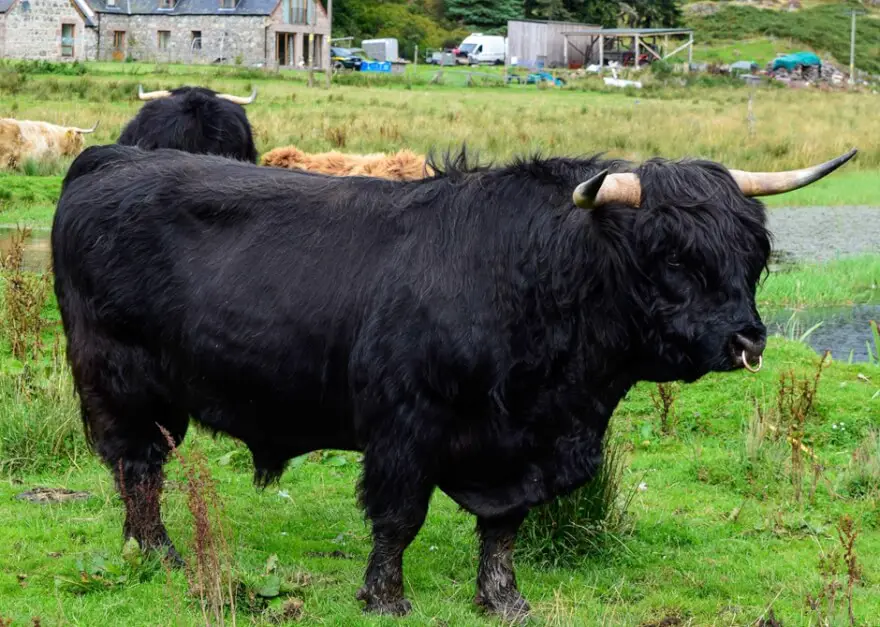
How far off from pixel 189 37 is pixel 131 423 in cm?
6858

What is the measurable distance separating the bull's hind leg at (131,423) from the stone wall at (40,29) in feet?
209

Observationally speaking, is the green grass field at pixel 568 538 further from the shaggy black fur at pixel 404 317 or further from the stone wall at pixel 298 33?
the stone wall at pixel 298 33

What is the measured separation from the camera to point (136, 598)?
206 inches

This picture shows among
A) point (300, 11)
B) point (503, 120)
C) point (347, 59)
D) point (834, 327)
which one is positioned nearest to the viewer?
point (834, 327)

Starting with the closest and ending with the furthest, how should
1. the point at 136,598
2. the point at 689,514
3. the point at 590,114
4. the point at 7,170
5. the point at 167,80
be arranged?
the point at 136,598 < the point at 689,514 < the point at 7,170 < the point at 590,114 < the point at 167,80

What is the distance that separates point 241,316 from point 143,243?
664mm

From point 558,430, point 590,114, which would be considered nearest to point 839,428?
point 558,430

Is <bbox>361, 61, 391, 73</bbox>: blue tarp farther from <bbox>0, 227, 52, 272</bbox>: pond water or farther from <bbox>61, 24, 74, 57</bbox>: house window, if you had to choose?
<bbox>0, 227, 52, 272</bbox>: pond water

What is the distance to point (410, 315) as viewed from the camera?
16.1 ft

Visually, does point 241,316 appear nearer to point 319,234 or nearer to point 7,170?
point 319,234

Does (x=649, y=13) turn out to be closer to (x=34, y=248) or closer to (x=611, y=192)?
(x=34, y=248)

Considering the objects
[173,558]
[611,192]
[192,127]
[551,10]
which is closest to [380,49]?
[551,10]

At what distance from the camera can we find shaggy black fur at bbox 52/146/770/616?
475 centimetres

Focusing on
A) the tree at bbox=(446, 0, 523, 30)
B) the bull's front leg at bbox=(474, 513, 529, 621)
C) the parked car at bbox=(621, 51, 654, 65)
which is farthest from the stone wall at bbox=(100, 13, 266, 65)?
the bull's front leg at bbox=(474, 513, 529, 621)
